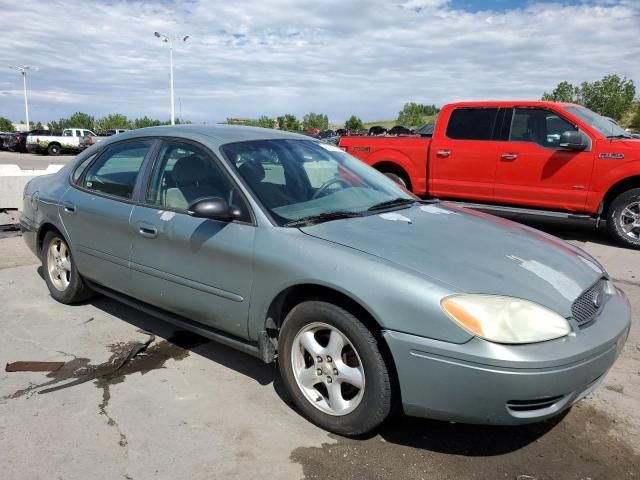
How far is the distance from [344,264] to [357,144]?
701cm

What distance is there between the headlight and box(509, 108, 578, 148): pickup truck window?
5.90 metres

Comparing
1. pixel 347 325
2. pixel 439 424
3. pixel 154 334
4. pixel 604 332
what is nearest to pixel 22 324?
pixel 154 334

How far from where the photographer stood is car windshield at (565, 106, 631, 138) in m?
7.62

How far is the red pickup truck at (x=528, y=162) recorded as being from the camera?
7.26 m

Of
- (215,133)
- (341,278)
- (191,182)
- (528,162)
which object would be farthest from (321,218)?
(528,162)

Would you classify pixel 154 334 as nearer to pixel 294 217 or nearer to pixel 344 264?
pixel 294 217

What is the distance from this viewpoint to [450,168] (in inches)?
334

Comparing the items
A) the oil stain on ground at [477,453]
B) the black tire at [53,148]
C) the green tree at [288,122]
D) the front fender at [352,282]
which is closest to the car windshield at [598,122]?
the oil stain on ground at [477,453]

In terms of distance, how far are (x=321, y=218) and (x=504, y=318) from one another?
1208mm

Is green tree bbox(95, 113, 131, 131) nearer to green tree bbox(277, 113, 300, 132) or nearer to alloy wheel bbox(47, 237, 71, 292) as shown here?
green tree bbox(277, 113, 300, 132)

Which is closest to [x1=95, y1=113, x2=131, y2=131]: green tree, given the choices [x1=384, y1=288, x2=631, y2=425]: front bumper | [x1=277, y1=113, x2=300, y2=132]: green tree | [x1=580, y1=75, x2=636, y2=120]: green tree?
[x1=277, y1=113, x2=300, y2=132]: green tree

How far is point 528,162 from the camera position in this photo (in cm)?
775

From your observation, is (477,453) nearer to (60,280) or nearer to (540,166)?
(60,280)

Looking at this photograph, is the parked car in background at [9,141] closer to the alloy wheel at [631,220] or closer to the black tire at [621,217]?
the black tire at [621,217]
